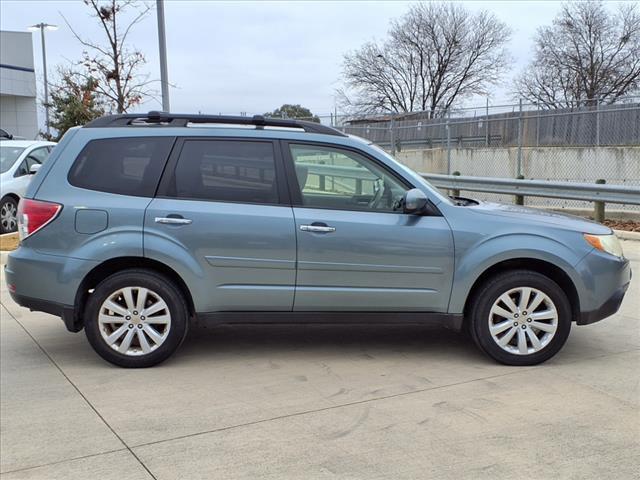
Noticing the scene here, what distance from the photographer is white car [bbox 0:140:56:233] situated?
432 inches

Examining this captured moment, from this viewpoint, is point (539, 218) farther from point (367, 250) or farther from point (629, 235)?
point (629, 235)

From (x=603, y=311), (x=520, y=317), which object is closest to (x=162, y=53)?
(x=520, y=317)

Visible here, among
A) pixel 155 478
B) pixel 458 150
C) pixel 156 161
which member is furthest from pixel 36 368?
pixel 458 150

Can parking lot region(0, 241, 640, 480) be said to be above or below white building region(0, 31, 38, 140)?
below

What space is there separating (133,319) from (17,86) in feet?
114

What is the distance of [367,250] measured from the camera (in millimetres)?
4742

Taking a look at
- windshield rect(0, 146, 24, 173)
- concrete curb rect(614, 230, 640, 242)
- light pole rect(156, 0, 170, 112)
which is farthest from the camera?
light pole rect(156, 0, 170, 112)

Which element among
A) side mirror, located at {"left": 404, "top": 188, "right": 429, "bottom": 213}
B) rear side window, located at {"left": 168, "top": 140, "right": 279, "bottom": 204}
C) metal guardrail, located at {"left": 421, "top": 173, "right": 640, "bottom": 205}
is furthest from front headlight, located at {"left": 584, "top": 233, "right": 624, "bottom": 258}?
metal guardrail, located at {"left": 421, "top": 173, "right": 640, "bottom": 205}

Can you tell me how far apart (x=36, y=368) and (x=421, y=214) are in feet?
10.3

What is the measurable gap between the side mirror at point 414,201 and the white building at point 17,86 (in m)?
33.4

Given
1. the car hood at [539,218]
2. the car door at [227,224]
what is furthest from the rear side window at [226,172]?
the car hood at [539,218]

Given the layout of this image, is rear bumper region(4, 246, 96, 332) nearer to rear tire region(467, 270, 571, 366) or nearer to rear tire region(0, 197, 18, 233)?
rear tire region(467, 270, 571, 366)

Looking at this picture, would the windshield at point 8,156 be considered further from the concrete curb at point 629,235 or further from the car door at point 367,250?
the concrete curb at point 629,235

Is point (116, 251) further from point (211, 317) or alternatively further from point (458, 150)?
point (458, 150)
